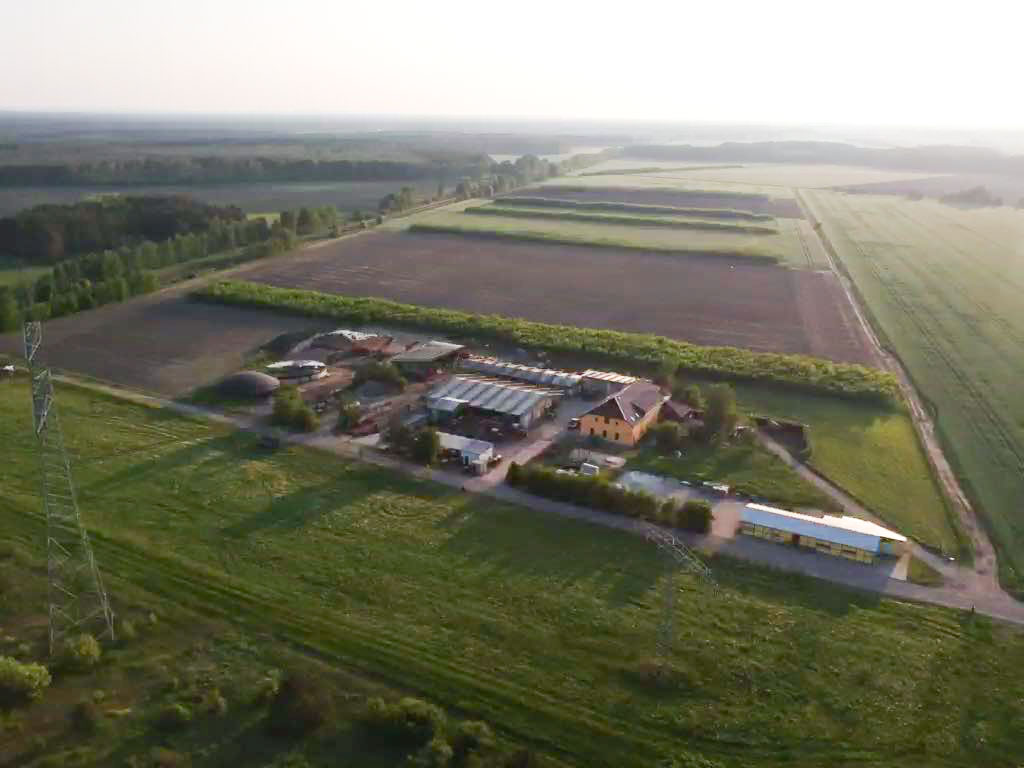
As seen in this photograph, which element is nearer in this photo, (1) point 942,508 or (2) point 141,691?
(2) point 141,691

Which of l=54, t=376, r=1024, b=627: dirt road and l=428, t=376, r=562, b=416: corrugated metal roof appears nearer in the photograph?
l=54, t=376, r=1024, b=627: dirt road

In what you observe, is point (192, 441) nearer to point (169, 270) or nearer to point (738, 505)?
point (738, 505)

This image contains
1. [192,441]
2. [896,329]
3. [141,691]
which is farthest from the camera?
[896,329]

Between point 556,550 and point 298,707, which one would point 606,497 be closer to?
point 556,550

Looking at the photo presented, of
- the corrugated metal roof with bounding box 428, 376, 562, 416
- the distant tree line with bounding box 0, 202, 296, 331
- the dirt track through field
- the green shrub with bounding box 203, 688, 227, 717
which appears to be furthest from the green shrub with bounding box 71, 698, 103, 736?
the dirt track through field

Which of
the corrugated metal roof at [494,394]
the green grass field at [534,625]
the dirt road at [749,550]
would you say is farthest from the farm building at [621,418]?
the green grass field at [534,625]

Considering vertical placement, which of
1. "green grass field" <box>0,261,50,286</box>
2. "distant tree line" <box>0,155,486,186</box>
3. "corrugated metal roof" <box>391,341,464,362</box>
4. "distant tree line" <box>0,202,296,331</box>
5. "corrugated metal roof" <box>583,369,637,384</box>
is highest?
"distant tree line" <box>0,155,486,186</box>

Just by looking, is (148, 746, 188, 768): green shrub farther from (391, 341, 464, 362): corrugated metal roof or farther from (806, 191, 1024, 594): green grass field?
(391, 341, 464, 362): corrugated metal roof

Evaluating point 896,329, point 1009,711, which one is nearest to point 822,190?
point 896,329
